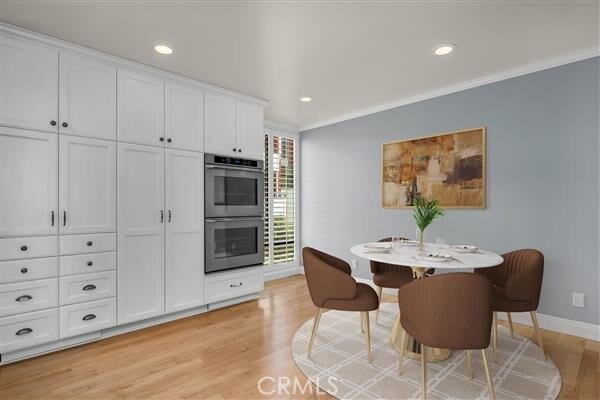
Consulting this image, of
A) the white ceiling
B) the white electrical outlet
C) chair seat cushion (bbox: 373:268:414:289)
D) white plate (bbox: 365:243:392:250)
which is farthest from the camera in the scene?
chair seat cushion (bbox: 373:268:414:289)

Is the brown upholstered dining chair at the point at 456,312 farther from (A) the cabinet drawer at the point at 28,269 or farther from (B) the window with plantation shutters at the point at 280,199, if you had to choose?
(B) the window with plantation shutters at the point at 280,199

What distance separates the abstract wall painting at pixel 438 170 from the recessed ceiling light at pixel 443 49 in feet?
3.46

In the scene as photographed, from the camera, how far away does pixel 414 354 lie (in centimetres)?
246

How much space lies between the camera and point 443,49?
269 centimetres

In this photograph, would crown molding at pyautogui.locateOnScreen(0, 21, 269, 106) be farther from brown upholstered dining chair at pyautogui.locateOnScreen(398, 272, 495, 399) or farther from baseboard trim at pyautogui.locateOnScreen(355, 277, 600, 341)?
baseboard trim at pyautogui.locateOnScreen(355, 277, 600, 341)

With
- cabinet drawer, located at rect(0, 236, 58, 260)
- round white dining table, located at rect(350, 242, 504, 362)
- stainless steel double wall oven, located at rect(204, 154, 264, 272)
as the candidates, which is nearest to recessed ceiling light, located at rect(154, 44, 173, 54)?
stainless steel double wall oven, located at rect(204, 154, 264, 272)

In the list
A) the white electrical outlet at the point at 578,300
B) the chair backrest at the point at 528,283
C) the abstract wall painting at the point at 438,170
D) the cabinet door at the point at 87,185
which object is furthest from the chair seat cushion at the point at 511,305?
the cabinet door at the point at 87,185

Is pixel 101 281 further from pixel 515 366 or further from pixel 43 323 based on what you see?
pixel 515 366

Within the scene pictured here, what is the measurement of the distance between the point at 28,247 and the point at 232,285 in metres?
1.96

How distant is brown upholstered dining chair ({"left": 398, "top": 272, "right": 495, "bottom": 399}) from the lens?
1746mm

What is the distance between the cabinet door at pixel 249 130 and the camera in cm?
382

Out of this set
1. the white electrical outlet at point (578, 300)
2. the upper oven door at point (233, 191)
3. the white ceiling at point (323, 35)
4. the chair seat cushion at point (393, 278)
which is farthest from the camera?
the upper oven door at point (233, 191)

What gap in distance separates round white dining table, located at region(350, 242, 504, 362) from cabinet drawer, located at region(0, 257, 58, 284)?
8.13 feet

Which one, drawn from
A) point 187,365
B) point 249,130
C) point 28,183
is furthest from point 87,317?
point 249,130
